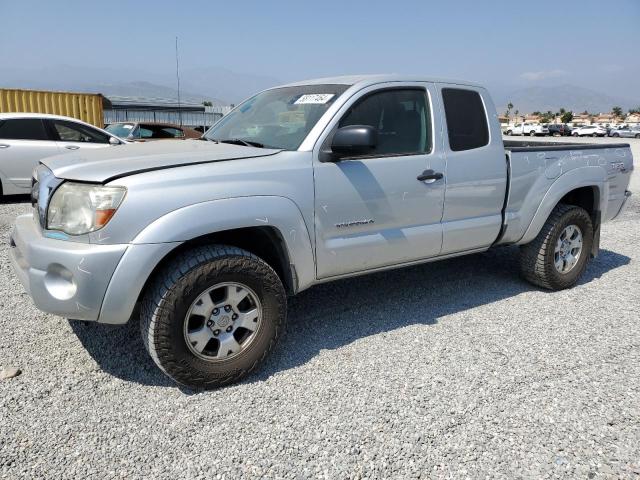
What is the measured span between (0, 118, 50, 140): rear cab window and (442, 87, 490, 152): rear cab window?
7.45 meters

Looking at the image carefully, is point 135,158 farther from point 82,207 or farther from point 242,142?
point 242,142

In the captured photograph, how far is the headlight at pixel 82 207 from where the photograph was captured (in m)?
2.52

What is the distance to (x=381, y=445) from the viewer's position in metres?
2.43

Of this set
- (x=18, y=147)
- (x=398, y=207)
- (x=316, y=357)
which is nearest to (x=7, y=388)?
(x=316, y=357)

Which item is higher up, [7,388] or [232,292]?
[232,292]

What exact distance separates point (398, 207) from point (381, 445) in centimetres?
162

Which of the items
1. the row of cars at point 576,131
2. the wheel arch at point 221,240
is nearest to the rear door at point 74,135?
the wheel arch at point 221,240

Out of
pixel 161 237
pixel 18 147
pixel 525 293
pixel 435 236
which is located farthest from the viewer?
pixel 18 147

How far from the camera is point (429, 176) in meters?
3.55

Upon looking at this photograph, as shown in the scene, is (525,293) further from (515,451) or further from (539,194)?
(515,451)

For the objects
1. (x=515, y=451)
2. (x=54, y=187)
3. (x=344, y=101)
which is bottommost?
(x=515, y=451)

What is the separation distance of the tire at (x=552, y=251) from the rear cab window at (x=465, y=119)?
1.13 metres

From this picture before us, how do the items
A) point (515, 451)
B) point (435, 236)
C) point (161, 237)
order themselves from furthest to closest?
1. point (435, 236)
2. point (161, 237)
3. point (515, 451)

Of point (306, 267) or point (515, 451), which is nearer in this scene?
point (515, 451)
